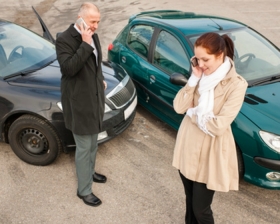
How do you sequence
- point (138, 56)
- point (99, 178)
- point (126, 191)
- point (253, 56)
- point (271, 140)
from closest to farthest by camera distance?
1. point (271, 140)
2. point (126, 191)
3. point (99, 178)
4. point (253, 56)
5. point (138, 56)

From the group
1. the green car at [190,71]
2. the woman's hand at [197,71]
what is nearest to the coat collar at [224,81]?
the woman's hand at [197,71]

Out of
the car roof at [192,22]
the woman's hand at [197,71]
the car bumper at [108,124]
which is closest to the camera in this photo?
the woman's hand at [197,71]

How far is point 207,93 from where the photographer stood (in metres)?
2.10

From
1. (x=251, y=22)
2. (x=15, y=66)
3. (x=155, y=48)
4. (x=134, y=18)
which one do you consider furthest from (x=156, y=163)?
(x=251, y=22)

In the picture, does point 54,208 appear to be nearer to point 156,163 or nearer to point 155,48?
point 156,163

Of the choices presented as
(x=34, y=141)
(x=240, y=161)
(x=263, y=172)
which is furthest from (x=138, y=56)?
(x=263, y=172)

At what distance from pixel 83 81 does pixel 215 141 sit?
A: 1.13m

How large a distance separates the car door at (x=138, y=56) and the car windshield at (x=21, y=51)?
3.55ft

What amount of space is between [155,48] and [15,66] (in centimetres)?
178

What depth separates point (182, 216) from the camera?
3104mm

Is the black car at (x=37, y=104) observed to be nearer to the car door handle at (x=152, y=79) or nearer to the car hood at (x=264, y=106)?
the car door handle at (x=152, y=79)

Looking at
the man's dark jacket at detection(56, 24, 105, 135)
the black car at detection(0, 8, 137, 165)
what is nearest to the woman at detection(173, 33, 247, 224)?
the man's dark jacket at detection(56, 24, 105, 135)

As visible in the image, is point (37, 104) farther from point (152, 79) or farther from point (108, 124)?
point (152, 79)

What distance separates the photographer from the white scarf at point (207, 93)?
6.72 feet
